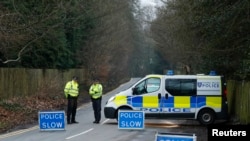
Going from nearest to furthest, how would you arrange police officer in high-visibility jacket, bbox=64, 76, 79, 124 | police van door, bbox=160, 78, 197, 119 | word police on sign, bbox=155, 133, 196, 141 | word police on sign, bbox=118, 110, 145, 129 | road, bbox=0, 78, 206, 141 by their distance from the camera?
word police on sign, bbox=155, 133, 196, 141
road, bbox=0, 78, 206, 141
word police on sign, bbox=118, 110, 145, 129
police van door, bbox=160, 78, 197, 119
police officer in high-visibility jacket, bbox=64, 76, 79, 124

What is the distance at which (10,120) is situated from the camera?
21203mm

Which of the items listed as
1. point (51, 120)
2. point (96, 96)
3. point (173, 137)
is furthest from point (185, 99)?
point (173, 137)

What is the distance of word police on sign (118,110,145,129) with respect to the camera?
58.1 ft

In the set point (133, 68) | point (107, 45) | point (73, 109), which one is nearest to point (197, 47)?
point (73, 109)

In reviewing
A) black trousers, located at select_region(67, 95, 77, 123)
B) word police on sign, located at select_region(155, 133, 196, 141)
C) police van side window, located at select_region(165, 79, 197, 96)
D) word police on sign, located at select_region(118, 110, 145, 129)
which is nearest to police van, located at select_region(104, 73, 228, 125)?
police van side window, located at select_region(165, 79, 197, 96)

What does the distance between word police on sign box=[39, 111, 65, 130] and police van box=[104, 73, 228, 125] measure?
364cm

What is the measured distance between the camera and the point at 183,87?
1991 centimetres

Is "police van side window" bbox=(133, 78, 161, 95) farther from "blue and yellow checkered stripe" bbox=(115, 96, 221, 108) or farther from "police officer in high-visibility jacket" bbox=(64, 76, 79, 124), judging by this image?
"police officer in high-visibility jacket" bbox=(64, 76, 79, 124)

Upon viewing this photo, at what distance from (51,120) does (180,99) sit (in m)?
5.51

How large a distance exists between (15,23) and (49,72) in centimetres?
1523

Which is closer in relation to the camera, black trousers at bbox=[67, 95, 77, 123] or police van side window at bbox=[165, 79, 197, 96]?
police van side window at bbox=[165, 79, 197, 96]

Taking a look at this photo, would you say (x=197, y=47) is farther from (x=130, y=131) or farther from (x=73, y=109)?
(x=73, y=109)

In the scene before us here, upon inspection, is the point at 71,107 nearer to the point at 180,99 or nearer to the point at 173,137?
the point at 180,99

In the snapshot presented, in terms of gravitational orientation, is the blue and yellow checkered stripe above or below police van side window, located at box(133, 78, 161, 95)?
below
